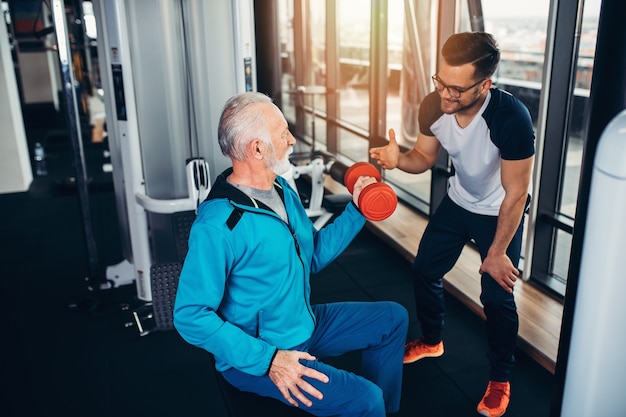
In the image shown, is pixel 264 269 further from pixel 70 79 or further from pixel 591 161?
pixel 70 79

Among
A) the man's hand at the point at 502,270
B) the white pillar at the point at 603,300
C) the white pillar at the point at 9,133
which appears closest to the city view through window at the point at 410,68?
the man's hand at the point at 502,270

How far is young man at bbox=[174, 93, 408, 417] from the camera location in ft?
4.33

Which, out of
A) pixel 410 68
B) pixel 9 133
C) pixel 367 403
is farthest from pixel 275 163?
pixel 9 133

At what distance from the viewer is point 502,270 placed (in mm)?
1839

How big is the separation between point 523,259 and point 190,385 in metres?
1.80

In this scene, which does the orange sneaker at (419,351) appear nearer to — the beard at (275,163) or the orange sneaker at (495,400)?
the orange sneaker at (495,400)

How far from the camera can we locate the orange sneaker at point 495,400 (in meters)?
2.01

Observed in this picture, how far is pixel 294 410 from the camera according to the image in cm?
139

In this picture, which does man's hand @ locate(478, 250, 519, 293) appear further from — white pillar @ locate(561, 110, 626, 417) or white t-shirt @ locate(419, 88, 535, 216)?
white pillar @ locate(561, 110, 626, 417)

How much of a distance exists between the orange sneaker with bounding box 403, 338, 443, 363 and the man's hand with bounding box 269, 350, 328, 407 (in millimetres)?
1122

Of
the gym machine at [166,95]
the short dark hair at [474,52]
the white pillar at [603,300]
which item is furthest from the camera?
the gym machine at [166,95]

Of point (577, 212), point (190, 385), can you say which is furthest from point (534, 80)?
point (577, 212)

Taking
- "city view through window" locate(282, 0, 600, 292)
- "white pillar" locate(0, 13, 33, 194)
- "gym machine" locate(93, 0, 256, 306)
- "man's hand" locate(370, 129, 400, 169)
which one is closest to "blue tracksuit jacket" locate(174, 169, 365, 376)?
"man's hand" locate(370, 129, 400, 169)

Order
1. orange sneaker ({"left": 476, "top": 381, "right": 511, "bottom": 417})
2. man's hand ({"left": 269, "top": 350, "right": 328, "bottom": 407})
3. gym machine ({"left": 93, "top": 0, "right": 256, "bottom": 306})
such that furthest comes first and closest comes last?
gym machine ({"left": 93, "top": 0, "right": 256, "bottom": 306})
orange sneaker ({"left": 476, "top": 381, "right": 511, "bottom": 417})
man's hand ({"left": 269, "top": 350, "right": 328, "bottom": 407})
